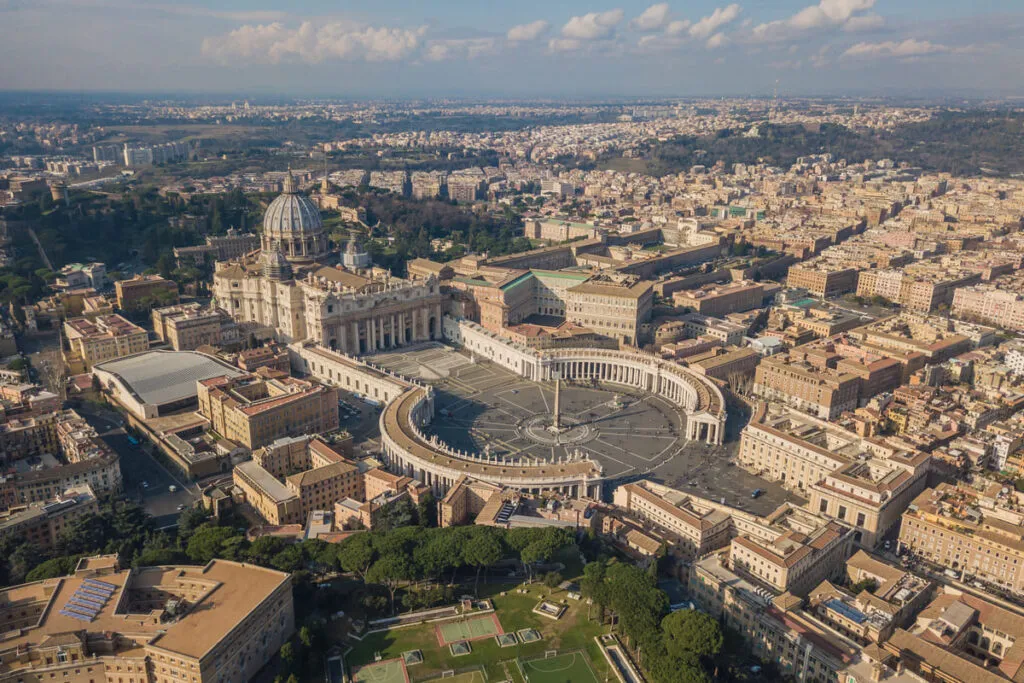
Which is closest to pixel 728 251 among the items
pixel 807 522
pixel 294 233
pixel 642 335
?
pixel 642 335

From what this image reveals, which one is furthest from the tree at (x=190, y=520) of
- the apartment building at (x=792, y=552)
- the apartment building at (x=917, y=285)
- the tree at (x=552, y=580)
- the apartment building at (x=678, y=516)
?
the apartment building at (x=917, y=285)

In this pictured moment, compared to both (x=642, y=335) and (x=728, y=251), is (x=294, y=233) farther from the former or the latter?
(x=728, y=251)

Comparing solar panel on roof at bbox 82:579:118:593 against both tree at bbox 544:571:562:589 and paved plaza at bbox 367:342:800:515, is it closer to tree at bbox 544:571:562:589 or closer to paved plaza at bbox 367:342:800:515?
tree at bbox 544:571:562:589

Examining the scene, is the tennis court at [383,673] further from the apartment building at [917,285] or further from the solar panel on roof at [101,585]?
the apartment building at [917,285]

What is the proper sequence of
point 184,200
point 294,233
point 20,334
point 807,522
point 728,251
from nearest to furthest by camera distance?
point 807,522 → point 20,334 → point 294,233 → point 728,251 → point 184,200

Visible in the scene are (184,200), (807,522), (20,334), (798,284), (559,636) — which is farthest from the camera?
(184,200)

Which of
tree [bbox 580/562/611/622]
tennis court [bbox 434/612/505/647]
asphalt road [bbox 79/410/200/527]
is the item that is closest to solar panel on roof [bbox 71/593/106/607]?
asphalt road [bbox 79/410/200/527]

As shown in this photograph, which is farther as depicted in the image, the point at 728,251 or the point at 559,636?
the point at 728,251
